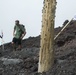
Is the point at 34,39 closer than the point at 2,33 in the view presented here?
No

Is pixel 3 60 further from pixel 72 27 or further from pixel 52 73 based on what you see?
pixel 72 27

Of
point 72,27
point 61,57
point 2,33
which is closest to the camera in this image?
point 61,57

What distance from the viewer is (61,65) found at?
1273 cm

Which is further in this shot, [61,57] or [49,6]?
[61,57]

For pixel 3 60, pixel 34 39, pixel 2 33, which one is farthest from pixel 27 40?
pixel 3 60

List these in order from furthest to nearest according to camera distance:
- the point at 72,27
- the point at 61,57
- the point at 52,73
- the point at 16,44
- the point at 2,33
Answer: the point at 72,27
the point at 2,33
the point at 16,44
the point at 61,57
the point at 52,73

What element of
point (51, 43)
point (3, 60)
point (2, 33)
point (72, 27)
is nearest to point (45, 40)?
point (51, 43)

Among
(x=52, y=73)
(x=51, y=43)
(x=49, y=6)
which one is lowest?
(x=52, y=73)

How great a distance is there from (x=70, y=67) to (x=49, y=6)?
164 cm

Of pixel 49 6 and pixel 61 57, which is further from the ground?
pixel 49 6

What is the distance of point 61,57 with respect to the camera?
47.1 ft

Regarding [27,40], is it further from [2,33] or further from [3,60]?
[3,60]

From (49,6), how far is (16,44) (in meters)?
7.68

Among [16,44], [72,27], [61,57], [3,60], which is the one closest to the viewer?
[61,57]
